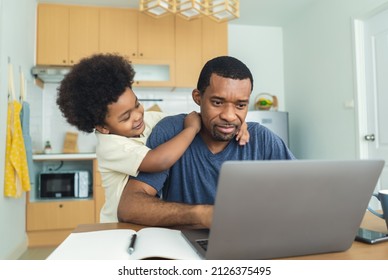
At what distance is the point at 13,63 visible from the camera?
2453 mm

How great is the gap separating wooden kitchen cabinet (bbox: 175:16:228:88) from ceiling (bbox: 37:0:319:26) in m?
0.35

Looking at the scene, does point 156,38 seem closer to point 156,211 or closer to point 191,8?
point 191,8

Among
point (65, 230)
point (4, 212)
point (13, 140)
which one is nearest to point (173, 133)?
point (13, 140)

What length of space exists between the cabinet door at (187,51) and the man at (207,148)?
7.81ft

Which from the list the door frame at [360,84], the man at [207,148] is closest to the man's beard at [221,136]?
the man at [207,148]

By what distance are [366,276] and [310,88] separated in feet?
10.6

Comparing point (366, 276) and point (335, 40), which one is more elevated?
point (335, 40)

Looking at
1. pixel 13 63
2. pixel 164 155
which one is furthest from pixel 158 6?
pixel 164 155

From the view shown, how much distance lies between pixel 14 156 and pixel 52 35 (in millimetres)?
1558

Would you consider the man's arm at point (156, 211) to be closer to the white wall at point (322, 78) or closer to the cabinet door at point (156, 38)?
the white wall at point (322, 78)

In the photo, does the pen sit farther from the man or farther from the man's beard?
the man's beard

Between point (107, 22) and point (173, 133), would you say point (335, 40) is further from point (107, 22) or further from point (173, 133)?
point (173, 133)

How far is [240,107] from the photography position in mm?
943

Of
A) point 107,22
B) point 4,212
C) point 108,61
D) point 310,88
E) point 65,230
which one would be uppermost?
point 107,22
